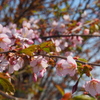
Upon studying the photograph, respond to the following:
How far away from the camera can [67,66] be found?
2.89 ft

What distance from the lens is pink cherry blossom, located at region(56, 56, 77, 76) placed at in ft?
2.69

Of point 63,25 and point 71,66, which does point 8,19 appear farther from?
point 71,66

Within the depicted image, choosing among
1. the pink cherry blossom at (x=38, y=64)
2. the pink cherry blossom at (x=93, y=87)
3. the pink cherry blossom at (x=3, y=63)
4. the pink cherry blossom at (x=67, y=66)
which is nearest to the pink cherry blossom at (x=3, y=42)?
the pink cherry blossom at (x=3, y=63)

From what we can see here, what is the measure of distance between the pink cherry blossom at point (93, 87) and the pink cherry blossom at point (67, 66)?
98 millimetres

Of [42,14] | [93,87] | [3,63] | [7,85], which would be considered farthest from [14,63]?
[42,14]

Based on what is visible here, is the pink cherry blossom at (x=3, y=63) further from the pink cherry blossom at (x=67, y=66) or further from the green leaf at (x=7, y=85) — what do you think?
the pink cherry blossom at (x=67, y=66)

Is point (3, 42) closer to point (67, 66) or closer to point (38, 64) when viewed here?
point (38, 64)

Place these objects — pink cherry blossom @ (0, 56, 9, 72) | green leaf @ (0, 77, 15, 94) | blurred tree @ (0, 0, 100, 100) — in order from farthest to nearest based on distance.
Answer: blurred tree @ (0, 0, 100, 100) → pink cherry blossom @ (0, 56, 9, 72) → green leaf @ (0, 77, 15, 94)

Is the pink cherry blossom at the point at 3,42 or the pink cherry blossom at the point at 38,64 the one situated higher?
the pink cherry blossom at the point at 3,42

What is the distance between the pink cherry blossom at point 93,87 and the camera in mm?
829

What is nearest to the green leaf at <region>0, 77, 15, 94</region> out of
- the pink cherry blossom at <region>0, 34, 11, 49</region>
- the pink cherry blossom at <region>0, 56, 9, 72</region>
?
the pink cherry blossom at <region>0, 56, 9, 72</region>

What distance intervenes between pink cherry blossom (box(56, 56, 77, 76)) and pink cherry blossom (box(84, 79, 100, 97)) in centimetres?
10

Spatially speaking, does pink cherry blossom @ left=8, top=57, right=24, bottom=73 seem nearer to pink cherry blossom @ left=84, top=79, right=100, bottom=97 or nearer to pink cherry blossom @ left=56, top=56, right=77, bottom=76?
pink cherry blossom @ left=56, top=56, right=77, bottom=76

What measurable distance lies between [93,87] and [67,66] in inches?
6.5
